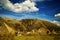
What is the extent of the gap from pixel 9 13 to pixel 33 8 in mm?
1205

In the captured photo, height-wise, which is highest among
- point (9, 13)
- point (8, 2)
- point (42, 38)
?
point (8, 2)

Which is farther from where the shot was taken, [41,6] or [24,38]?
[41,6]

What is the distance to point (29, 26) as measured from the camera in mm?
7984

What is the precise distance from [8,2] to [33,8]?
127cm

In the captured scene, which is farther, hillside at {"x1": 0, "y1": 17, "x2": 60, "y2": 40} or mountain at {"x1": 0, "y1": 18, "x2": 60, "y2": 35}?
mountain at {"x1": 0, "y1": 18, "x2": 60, "y2": 35}

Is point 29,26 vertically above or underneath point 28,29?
above

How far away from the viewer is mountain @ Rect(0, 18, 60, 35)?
7.87 m

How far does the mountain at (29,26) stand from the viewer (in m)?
7.87

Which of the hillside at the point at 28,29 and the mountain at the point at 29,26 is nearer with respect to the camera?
the hillside at the point at 28,29

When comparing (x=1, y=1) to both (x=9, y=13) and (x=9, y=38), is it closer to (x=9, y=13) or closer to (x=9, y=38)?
(x=9, y=13)

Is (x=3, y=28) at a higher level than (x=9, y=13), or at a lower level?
lower

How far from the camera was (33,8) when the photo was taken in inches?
320

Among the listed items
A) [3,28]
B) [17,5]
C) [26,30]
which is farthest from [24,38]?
[17,5]

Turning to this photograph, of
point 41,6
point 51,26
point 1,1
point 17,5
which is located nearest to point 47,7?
point 41,6
